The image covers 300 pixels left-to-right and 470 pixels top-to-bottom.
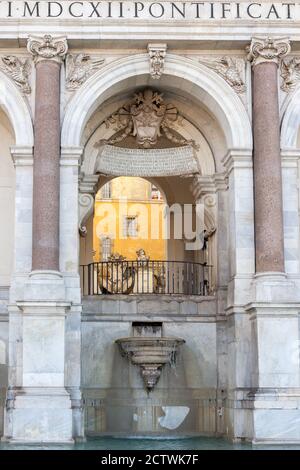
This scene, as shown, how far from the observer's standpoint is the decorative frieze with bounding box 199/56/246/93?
82.2 feet

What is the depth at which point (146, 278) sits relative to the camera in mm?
30109

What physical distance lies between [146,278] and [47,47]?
8757 mm

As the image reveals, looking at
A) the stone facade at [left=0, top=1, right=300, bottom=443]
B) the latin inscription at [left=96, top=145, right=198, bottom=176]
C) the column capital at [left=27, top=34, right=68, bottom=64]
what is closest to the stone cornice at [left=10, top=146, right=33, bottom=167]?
the stone facade at [left=0, top=1, right=300, bottom=443]

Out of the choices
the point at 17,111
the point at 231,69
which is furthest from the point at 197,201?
the point at 17,111

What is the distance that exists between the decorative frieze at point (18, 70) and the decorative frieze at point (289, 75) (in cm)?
659

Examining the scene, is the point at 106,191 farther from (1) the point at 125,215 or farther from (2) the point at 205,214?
(2) the point at 205,214

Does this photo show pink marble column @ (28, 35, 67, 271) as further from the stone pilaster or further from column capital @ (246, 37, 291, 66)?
column capital @ (246, 37, 291, 66)

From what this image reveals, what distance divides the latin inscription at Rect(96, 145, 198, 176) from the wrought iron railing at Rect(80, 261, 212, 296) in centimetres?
261

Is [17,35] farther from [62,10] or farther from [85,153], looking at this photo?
[85,153]

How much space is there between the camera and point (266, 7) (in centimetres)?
2466

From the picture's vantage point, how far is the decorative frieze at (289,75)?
82.4ft

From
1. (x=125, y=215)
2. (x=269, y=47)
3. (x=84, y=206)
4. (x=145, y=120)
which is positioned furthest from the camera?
→ (x=125, y=215)

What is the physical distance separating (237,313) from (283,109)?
5.45 meters

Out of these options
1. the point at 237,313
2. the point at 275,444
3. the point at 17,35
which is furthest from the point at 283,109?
the point at 275,444
